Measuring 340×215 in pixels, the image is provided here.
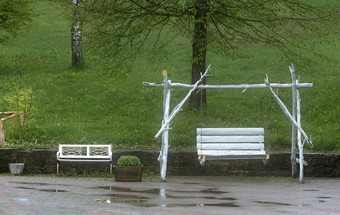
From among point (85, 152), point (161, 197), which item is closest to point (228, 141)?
point (85, 152)

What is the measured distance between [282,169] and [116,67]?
22.9ft

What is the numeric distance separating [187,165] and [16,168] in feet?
13.4

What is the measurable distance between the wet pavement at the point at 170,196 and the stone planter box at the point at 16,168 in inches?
20.6

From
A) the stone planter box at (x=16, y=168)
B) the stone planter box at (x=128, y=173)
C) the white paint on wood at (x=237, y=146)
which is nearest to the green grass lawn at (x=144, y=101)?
the white paint on wood at (x=237, y=146)

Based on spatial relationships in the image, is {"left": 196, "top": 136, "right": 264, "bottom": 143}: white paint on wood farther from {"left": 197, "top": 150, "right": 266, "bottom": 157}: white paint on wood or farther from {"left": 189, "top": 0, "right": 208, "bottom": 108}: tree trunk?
{"left": 189, "top": 0, "right": 208, "bottom": 108}: tree trunk

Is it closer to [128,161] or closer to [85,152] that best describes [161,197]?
[128,161]

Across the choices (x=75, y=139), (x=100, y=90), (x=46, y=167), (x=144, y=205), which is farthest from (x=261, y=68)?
(x=144, y=205)

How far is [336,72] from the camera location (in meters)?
26.5

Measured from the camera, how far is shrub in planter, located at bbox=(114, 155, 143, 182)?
13680 mm

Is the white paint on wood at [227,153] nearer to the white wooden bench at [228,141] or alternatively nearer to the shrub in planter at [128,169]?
the white wooden bench at [228,141]

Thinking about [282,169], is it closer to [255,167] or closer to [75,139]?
[255,167]

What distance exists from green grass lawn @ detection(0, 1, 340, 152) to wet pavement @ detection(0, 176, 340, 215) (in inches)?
66.4

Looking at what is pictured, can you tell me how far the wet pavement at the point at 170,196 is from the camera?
31.1 feet

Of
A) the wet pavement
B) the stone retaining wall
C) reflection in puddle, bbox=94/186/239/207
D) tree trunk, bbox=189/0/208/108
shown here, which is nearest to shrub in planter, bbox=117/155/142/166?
the wet pavement
